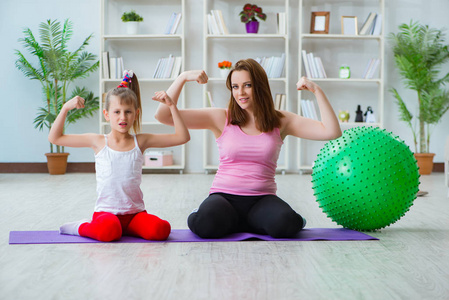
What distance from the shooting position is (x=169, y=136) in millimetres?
2537

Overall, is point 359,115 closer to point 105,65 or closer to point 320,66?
point 320,66

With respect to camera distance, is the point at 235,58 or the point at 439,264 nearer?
the point at 439,264

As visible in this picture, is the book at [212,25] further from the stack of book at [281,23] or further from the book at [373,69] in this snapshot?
the book at [373,69]

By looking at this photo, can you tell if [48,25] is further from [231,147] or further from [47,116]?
[231,147]

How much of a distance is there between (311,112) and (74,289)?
15.4 ft

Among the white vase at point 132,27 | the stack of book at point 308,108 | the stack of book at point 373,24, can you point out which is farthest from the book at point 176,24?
the stack of book at point 373,24

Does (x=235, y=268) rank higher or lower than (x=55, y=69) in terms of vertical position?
lower

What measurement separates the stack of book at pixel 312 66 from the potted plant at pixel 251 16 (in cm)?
59

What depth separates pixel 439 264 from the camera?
201cm

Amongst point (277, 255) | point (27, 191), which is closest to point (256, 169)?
point (277, 255)

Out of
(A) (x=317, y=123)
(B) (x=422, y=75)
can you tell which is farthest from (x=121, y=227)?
(B) (x=422, y=75)

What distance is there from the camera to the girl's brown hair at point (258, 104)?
2.55 metres

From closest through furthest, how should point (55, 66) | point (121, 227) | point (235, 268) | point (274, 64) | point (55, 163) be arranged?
1. point (235, 268)
2. point (121, 227)
3. point (55, 66)
4. point (55, 163)
5. point (274, 64)

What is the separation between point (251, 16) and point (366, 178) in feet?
13.0
